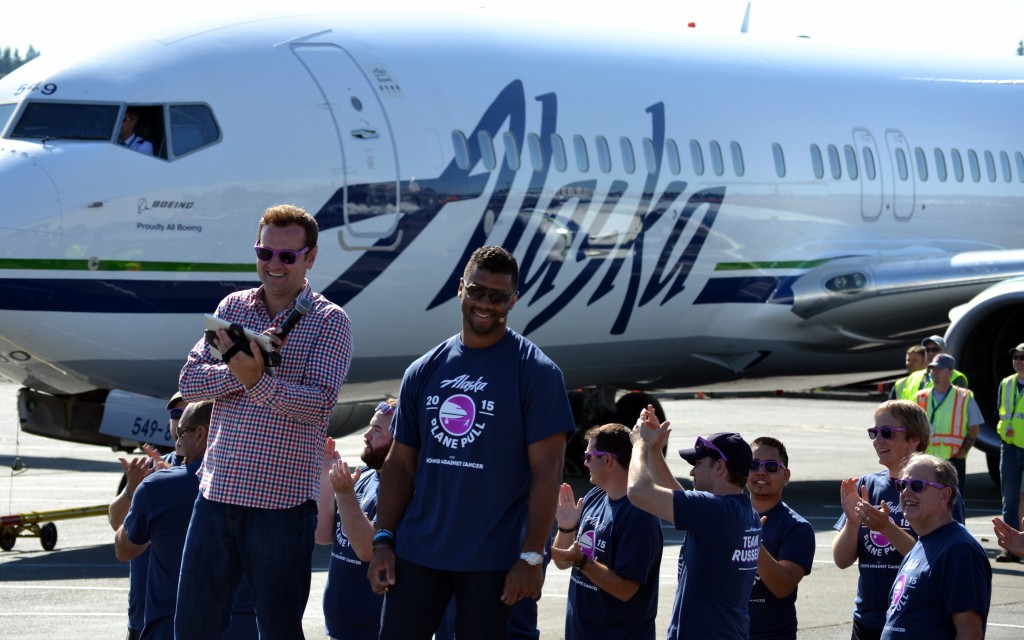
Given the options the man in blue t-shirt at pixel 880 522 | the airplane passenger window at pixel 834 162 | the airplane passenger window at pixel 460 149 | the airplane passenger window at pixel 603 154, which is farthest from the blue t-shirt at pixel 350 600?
the airplane passenger window at pixel 834 162

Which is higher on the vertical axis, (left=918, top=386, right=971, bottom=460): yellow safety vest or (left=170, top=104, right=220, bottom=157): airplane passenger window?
Answer: (left=170, top=104, right=220, bottom=157): airplane passenger window

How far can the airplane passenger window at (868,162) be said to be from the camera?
620 inches

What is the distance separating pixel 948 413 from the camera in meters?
12.0

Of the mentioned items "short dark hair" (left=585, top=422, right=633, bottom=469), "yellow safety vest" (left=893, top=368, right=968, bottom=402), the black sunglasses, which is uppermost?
the black sunglasses

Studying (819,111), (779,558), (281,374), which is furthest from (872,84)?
(281,374)

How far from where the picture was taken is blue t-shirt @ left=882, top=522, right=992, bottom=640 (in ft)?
17.4

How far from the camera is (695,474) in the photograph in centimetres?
579

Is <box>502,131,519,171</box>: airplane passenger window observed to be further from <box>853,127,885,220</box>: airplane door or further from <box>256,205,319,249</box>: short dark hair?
<box>256,205,319,249</box>: short dark hair

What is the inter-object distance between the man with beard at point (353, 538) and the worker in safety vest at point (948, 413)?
6484 mm

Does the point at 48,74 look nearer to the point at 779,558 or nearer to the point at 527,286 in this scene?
the point at 527,286

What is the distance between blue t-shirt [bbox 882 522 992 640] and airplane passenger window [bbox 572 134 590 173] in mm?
8019

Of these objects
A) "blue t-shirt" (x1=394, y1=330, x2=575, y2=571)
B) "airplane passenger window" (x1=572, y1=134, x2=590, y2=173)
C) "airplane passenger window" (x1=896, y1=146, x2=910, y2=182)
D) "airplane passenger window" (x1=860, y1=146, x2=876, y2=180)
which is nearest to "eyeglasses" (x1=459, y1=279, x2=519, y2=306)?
"blue t-shirt" (x1=394, y1=330, x2=575, y2=571)

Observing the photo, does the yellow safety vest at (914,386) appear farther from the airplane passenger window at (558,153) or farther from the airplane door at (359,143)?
the airplane door at (359,143)

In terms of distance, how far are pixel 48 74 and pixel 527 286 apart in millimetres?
3798
